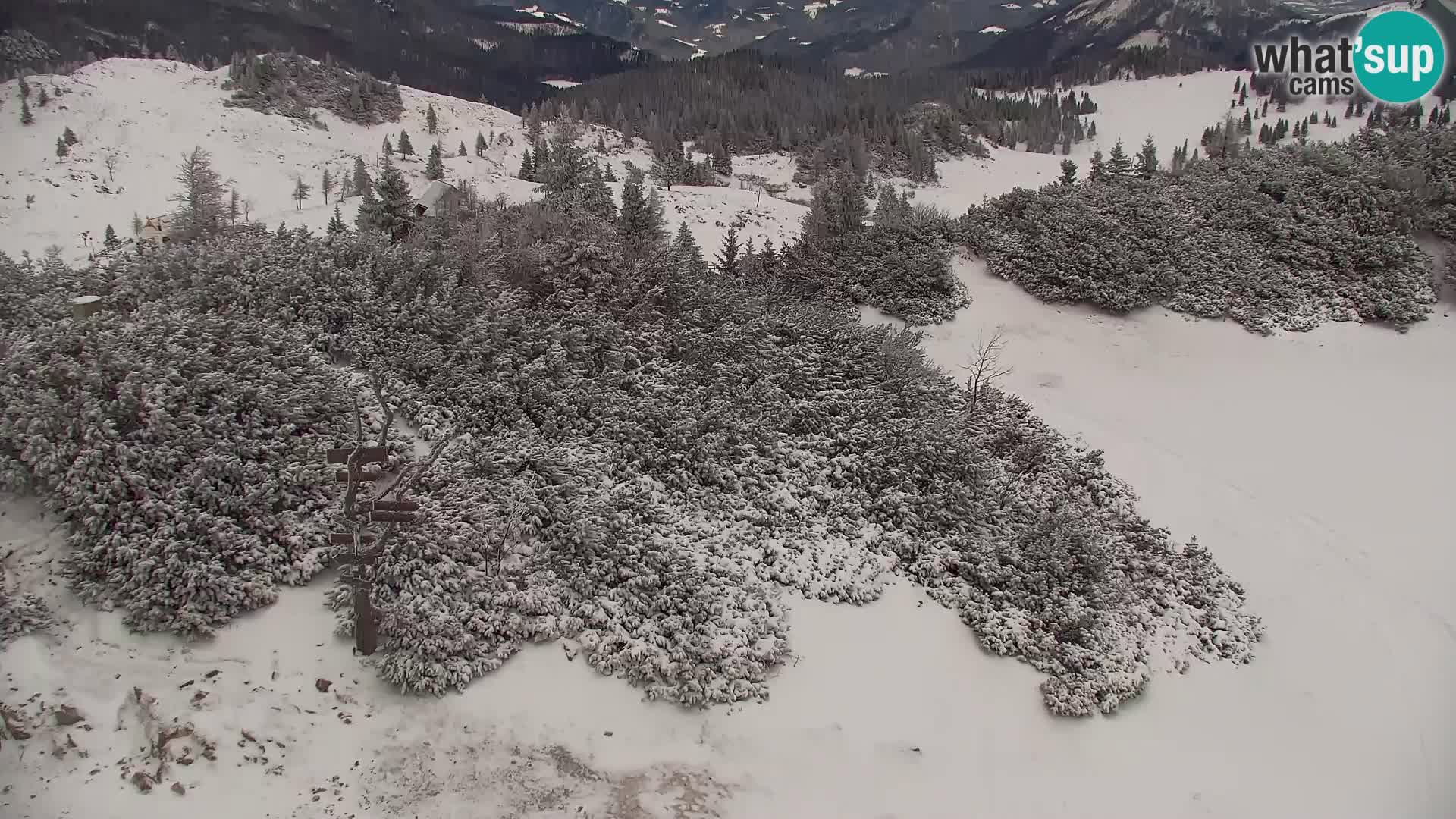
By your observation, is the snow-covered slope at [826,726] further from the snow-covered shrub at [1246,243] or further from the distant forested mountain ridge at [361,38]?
the distant forested mountain ridge at [361,38]

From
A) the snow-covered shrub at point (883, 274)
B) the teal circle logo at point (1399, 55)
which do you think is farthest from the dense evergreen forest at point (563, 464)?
the teal circle logo at point (1399, 55)

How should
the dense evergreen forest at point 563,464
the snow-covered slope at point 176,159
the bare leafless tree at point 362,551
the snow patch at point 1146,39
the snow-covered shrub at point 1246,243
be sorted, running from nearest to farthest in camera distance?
the bare leafless tree at point 362,551, the dense evergreen forest at point 563,464, the snow-covered shrub at point 1246,243, the snow-covered slope at point 176,159, the snow patch at point 1146,39

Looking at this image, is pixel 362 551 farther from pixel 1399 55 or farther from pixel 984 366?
pixel 1399 55

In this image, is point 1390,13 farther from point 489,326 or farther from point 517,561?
point 517,561

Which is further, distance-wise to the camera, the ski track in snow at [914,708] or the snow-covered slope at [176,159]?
the snow-covered slope at [176,159]

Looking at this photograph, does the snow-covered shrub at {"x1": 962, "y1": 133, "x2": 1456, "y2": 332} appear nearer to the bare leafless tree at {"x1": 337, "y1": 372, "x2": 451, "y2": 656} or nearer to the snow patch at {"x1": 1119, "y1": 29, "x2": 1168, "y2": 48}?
the bare leafless tree at {"x1": 337, "y1": 372, "x2": 451, "y2": 656}

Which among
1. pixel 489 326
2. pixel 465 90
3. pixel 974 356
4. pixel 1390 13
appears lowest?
pixel 974 356

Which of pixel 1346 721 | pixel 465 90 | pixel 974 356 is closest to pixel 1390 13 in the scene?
pixel 974 356
